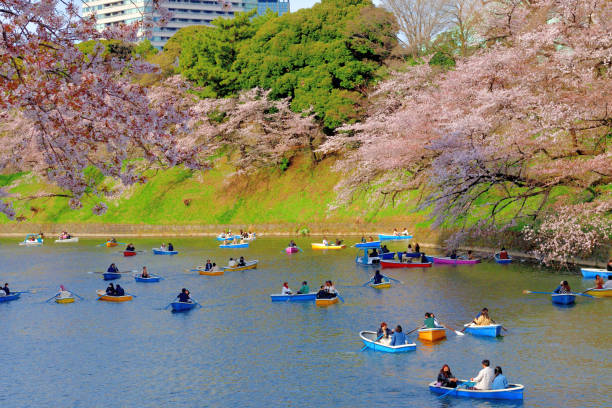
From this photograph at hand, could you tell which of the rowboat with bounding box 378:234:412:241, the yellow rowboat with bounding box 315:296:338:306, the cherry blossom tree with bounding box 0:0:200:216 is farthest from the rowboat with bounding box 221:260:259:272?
the cherry blossom tree with bounding box 0:0:200:216

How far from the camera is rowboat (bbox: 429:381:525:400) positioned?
63.3ft

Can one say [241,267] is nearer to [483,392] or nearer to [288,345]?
[288,345]

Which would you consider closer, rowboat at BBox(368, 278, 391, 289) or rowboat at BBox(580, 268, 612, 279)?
rowboat at BBox(580, 268, 612, 279)

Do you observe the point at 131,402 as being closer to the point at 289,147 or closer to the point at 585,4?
the point at 585,4

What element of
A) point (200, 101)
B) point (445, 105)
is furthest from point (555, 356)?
point (200, 101)

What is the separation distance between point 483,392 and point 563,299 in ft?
46.6

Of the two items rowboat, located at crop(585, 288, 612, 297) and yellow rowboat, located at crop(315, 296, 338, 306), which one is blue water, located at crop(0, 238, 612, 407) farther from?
rowboat, located at crop(585, 288, 612, 297)

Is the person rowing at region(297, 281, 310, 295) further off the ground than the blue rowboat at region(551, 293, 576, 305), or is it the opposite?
the person rowing at region(297, 281, 310, 295)

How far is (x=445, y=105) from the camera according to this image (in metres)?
43.5

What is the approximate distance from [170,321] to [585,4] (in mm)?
28510

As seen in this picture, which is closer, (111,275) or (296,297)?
(296,297)

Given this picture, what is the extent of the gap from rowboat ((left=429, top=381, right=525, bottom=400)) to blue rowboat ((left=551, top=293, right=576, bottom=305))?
13.8 m

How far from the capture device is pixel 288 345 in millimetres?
26484

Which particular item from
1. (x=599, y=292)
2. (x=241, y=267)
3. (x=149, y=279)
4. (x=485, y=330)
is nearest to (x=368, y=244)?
(x=241, y=267)
